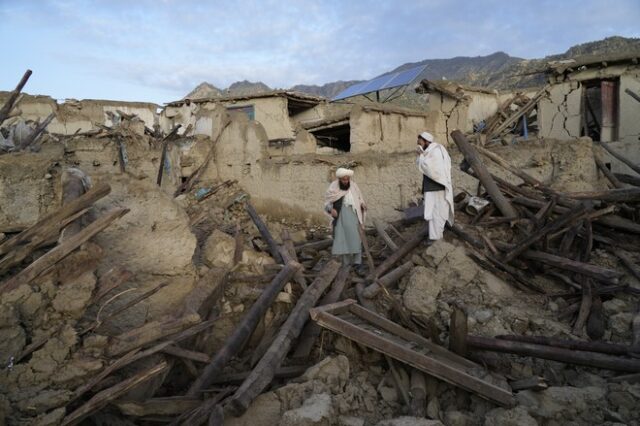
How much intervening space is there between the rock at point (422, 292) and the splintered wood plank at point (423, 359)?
0.90 metres

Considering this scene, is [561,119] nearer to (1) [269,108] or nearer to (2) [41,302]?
(1) [269,108]

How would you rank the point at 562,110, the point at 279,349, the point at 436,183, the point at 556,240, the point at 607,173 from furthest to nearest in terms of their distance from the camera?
the point at 562,110 < the point at 607,173 < the point at 436,183 < the point at 556,240 < the point at 279,349

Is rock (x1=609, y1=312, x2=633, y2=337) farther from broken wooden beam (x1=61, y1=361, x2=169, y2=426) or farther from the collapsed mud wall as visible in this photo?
the collapsed mud wall

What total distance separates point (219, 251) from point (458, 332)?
2797mm

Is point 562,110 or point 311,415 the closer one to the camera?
point 311,415

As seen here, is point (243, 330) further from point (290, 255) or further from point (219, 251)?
point (290, 255)

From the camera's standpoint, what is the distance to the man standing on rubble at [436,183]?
5.42 meters

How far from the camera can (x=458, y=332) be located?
3.31 m

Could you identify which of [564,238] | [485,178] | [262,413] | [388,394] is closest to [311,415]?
[262,413]

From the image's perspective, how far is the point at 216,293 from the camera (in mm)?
4168

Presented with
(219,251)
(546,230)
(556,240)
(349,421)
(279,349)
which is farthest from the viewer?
(556,240)

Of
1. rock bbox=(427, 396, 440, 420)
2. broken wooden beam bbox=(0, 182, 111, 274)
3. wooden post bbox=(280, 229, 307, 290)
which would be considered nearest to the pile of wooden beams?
rock bbox=(427, 396, 440, 420)

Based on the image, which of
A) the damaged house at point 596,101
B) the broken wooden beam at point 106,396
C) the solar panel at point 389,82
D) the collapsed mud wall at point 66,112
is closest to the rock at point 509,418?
the broken wooden beam at point 106,396

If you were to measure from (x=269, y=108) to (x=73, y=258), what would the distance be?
14.3 metres
